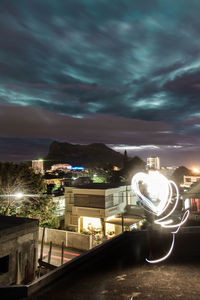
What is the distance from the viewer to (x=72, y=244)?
25.1 meters

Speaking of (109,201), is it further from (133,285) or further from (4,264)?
(133,285)

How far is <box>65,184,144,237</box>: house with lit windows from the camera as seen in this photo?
91.9 ft

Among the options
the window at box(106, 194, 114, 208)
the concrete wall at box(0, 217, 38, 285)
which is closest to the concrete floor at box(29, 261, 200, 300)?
the concrete wall at box(0, 217, 38, 285)

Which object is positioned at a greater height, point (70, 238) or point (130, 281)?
point (130, 281)

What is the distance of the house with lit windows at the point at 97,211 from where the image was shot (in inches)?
1103

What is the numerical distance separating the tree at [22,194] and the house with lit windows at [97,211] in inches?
138

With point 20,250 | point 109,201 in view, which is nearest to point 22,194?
point 109,201

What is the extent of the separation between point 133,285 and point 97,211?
75.3ft

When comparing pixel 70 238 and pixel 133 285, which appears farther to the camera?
pixel 70 238

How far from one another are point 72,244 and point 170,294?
2211 cm

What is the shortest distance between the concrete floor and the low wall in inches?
710

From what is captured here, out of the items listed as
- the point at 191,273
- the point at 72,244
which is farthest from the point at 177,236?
the point at 72,244

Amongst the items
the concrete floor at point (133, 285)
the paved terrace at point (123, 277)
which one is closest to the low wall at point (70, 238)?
the paved terrace at point (123, 277)

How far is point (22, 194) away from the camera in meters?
26.6
